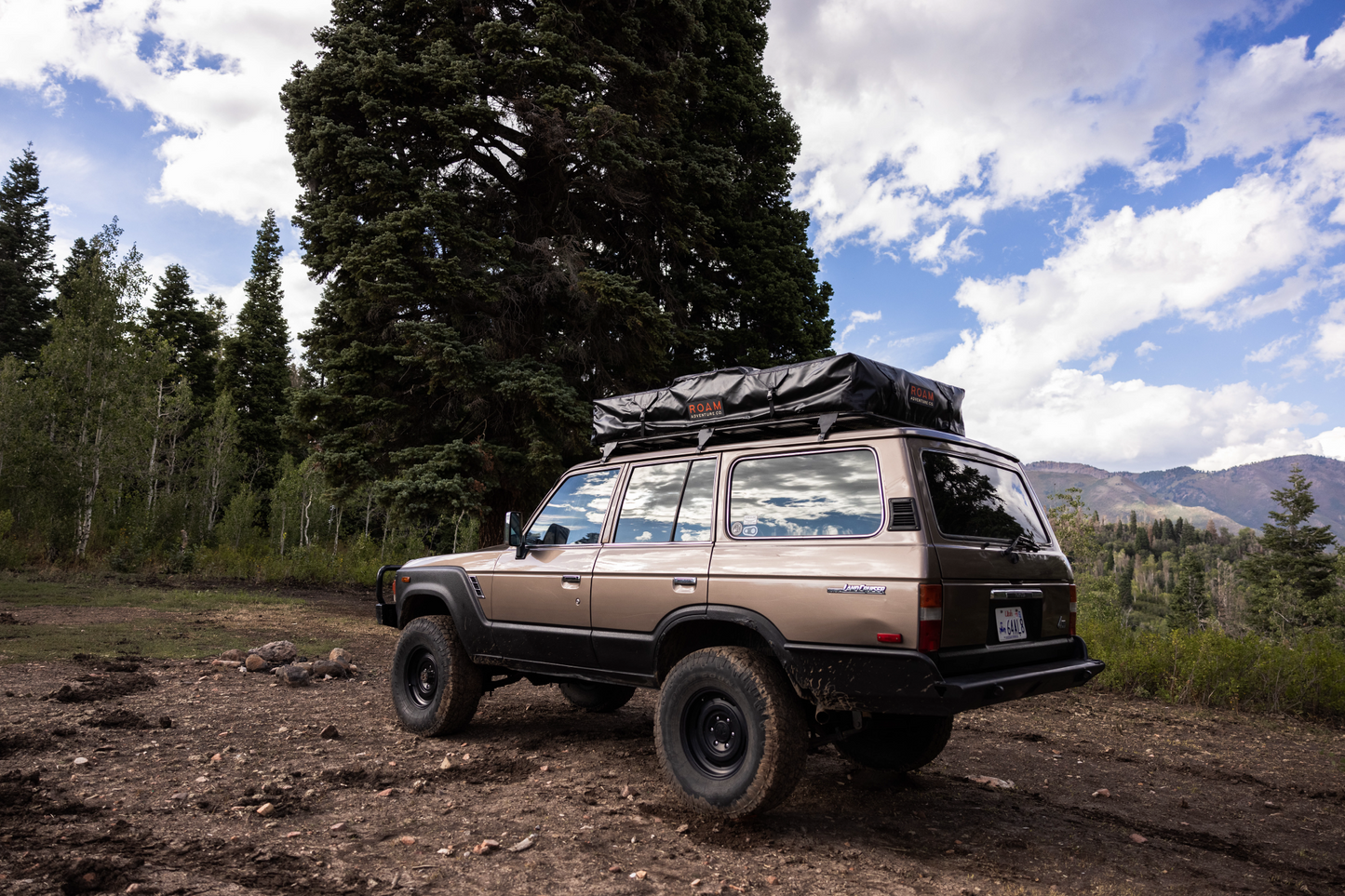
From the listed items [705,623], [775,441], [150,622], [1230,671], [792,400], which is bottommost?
[150,622]

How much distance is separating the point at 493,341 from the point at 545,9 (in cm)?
538

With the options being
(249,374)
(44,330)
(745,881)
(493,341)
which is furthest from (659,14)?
(44,330)

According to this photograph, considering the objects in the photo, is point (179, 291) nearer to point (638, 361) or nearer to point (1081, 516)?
point (638, 361)

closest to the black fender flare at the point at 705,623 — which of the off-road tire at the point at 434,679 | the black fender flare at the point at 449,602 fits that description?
the black fender flare at the point at 449,602

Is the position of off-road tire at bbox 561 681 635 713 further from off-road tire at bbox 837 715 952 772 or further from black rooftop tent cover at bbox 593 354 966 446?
black rooftop tent cover at bbox 593 354 966 446

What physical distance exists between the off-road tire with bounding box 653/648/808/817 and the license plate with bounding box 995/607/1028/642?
1.10 metres

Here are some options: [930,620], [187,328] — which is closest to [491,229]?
[930,620]

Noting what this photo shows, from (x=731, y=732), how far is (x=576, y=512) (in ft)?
6.34

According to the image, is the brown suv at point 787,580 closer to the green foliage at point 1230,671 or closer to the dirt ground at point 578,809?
the dirt ground at point 578,809

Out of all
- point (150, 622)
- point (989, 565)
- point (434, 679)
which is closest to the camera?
point (989, 565)

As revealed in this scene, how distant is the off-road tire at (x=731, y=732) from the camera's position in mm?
3529

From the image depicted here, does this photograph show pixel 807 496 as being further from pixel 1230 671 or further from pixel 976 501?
pixel 1230 671

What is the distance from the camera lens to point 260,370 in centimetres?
3688

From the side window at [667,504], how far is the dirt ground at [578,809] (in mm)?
1537
